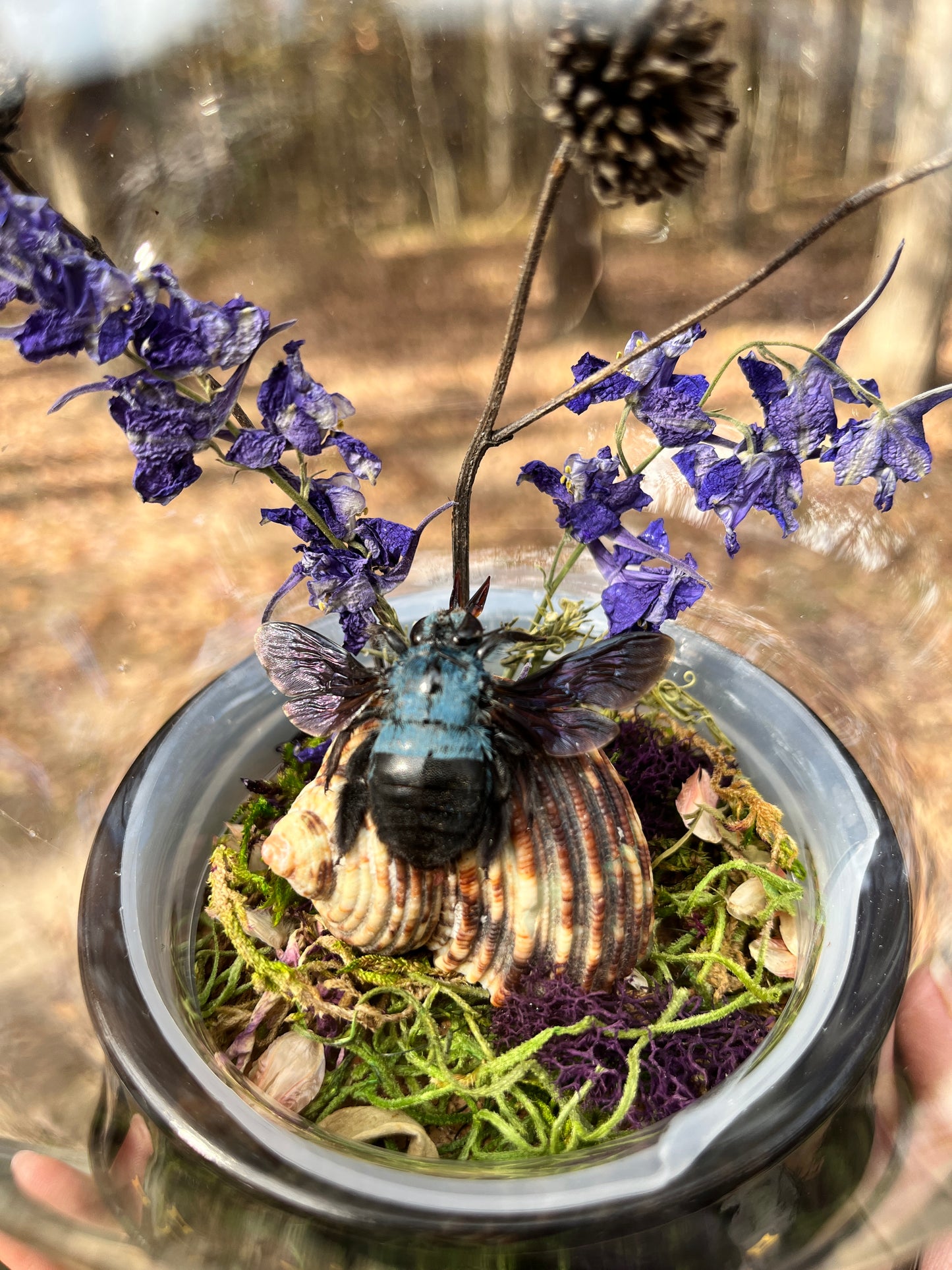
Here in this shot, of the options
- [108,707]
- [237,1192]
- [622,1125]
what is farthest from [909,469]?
[108,707]

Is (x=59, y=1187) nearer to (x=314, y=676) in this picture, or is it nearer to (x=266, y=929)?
(x=266, y=929)

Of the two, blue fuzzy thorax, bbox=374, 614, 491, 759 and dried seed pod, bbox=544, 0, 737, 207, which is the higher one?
dried seed pod, bbox=544, 0, 737, 207

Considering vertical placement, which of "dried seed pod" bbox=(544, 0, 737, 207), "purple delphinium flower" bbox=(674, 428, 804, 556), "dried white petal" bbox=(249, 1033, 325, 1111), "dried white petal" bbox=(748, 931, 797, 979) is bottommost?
"dried white petal" bbox=(249, 1033, 325, 1111)

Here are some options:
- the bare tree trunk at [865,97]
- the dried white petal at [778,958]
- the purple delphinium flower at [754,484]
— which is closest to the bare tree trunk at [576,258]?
the bare tree trunk at [865,97]

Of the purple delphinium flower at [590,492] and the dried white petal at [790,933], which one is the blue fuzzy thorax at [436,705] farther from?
the dried white petal at [790,933]

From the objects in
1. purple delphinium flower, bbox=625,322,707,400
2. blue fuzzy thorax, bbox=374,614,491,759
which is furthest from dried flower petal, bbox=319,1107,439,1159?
purple delphinium flower, bbox=625,322,707,400

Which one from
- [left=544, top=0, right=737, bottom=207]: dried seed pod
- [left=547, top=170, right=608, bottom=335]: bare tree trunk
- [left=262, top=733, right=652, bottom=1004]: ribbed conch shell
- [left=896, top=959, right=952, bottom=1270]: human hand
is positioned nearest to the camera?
[left=544, top=0, right=737, bottom=207]: dried seed pod

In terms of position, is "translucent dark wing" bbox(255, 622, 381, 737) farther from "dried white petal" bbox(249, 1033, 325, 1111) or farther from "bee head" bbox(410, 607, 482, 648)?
"dried white petal" bbox(249, 1033, 325, 1111)
